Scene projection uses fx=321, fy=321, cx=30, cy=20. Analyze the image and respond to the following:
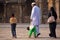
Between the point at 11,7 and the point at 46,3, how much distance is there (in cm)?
430

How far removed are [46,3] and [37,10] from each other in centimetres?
2005

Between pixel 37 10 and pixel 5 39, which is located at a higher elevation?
pixel 37 10

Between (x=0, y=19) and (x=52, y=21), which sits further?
(x=0, y=19)

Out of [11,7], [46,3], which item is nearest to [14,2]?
[11,7]

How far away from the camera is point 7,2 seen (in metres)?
38.6

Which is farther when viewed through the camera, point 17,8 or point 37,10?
point 17,8

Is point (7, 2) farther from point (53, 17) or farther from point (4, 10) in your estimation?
point (53, 17)

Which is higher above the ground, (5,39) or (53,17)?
(53,17)

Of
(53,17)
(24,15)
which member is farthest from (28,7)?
(53,17)

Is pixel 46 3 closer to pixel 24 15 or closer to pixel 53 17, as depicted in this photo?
pixel 24 15

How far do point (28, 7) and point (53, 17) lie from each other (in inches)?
822

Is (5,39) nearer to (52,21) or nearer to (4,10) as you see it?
(52,21)

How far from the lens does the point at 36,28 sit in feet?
57.8

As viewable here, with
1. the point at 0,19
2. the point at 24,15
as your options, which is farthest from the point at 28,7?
the point at 0,19
